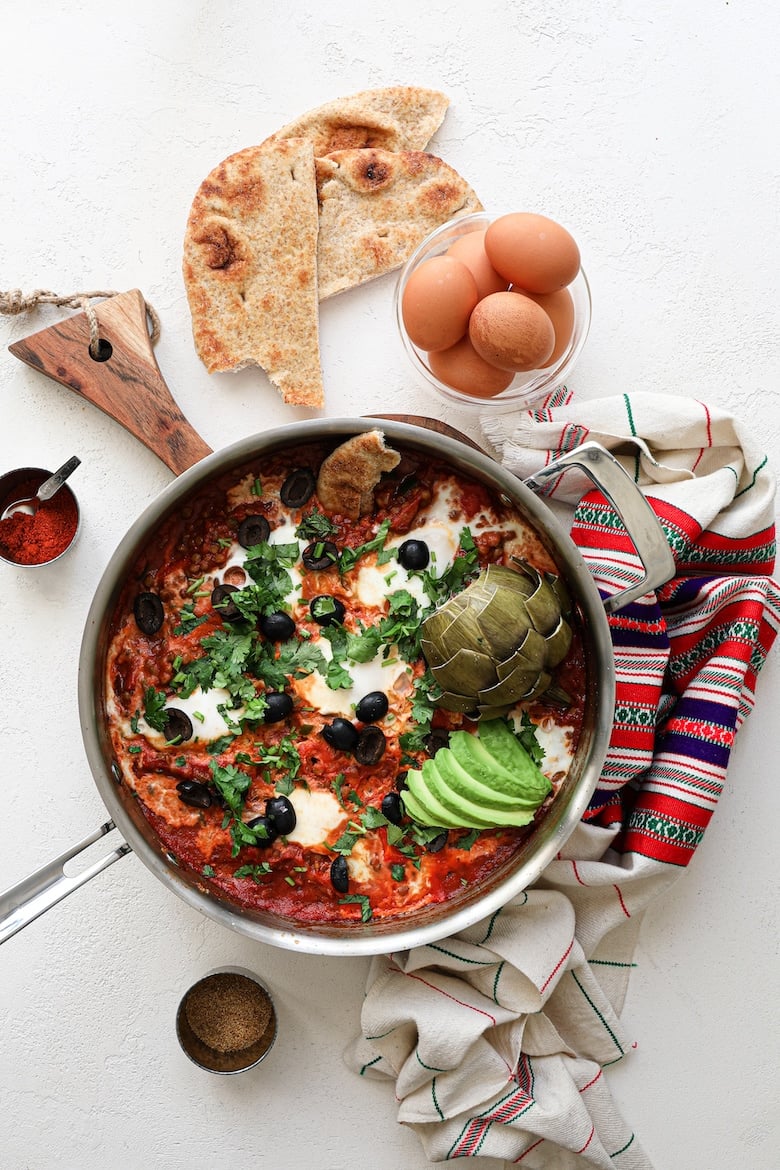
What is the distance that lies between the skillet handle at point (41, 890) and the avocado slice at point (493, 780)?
1.16 meters

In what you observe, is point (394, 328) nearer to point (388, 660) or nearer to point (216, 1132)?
point (388, 660)

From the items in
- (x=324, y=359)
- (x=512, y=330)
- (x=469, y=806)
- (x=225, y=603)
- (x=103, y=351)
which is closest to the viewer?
(x=512, y=330)

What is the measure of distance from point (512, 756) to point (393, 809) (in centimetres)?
46

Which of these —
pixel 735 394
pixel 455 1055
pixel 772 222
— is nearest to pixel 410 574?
pixel 735 394

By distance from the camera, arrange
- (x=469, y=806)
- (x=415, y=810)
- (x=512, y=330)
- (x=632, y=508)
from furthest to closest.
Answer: (x=415, y=810) < (x=469, y=806) < (x=512, y=330) < (x=632, y=508)

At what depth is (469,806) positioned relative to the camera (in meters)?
3.15

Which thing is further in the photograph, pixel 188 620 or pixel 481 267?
pixel 188 620

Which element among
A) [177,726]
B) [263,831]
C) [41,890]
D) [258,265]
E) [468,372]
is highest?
[258,265]

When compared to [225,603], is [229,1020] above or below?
below

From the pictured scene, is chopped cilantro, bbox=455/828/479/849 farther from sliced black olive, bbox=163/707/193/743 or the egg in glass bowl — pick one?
the egg in glass bowl

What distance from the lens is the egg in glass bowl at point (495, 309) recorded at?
10.1ft

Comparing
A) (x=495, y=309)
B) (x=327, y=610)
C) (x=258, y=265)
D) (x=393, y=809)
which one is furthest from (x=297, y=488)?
(x=393, y=809)

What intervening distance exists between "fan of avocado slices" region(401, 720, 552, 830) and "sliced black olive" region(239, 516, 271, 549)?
3.29ft

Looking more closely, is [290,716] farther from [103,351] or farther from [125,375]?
[103,351]
